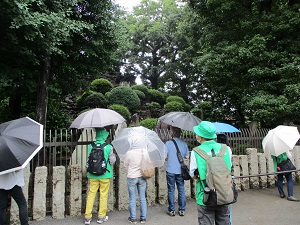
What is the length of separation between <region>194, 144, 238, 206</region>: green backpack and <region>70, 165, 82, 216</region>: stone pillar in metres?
2.87

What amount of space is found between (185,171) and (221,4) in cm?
870

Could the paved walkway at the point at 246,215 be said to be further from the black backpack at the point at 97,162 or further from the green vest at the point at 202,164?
the green vest at the point at 202,164

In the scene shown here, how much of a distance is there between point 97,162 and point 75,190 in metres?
1.04

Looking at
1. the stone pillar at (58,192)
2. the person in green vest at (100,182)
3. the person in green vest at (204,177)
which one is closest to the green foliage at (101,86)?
the stone pillar at (58,192)

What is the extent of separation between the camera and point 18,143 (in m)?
3.17

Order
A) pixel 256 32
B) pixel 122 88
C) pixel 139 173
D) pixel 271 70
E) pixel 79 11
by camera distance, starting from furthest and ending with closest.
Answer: pixel 122 88 < pixel 256 32 < pixel 271 70 < pixel 79 11 < pixel 139 173

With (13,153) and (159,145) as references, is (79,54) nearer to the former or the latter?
(159,145)

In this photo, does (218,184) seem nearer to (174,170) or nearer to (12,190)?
(174,170)

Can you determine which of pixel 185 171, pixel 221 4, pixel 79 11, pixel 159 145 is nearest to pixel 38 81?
pixel 79 11

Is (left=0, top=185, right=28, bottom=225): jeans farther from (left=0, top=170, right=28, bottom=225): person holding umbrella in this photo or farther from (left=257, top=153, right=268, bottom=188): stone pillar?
(left=257, top=153, right=268, bottom=188): stone pillar

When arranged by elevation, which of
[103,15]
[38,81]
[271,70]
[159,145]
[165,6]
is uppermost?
[165,6]

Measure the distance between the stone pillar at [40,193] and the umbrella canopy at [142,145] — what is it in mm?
1436

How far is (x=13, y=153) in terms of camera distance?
3.05 metres

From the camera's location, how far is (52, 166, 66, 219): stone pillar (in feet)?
15.2
